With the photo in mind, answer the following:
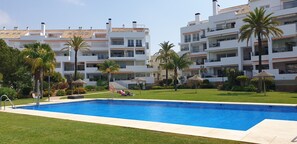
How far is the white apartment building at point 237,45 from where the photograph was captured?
3603 cm

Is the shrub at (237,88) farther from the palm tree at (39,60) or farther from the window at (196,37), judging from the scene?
the palm tree at (39,60)

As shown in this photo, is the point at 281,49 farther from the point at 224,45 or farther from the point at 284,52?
the point at 224,45

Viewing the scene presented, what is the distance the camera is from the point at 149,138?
8719 millimetres

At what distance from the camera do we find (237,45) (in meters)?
42.6

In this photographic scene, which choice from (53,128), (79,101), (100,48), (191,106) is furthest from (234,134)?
(100,48)

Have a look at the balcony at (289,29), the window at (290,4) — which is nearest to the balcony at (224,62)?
the balcony at (289,29)

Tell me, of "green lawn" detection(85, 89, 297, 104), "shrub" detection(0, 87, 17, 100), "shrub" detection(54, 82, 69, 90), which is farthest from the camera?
"shrub" detection(54, 82, 69, 90)

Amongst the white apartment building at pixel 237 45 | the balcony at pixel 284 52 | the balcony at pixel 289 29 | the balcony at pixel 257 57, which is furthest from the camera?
the balcony at pixel 257 57

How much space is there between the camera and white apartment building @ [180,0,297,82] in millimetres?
36031

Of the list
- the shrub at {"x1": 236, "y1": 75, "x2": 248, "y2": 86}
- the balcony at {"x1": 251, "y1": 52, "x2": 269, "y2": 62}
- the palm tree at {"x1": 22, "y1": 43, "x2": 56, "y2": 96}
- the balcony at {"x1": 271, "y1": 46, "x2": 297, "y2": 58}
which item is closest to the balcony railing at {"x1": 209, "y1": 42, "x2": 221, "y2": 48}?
the balcony at {"x1": 251, "y1": 52, "x2": 269, "y2": 62}

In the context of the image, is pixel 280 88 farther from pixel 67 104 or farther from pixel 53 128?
pixel 53 128

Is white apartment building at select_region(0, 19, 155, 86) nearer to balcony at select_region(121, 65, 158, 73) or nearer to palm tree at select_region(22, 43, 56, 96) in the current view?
balcony at select_region(121, 65, 158, 73)

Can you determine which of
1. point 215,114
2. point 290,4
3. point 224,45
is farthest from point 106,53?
point 215,114

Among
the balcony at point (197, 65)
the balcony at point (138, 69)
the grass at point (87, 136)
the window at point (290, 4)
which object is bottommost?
the grass at point (87, 136)
